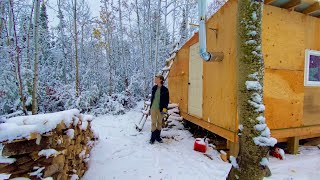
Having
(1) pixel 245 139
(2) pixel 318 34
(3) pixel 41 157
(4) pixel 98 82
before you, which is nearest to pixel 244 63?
(1) pixel 245 139

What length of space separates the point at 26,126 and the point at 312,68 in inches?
227

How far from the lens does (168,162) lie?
4.17 m

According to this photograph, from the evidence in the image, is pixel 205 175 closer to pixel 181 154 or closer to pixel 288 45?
pixel 181 154

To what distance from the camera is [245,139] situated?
2125mm

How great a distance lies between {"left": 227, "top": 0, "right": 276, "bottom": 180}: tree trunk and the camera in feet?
6.74

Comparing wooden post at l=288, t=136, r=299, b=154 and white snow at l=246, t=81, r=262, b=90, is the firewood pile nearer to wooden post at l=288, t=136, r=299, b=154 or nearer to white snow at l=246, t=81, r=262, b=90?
white snow at l=246, t=81, r=262, b=90

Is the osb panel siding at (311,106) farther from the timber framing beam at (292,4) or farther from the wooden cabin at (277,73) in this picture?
the timber framing beam at (292,4)

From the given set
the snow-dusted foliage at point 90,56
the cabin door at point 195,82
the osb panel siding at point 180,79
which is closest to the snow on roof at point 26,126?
the cabin door at point 195,82

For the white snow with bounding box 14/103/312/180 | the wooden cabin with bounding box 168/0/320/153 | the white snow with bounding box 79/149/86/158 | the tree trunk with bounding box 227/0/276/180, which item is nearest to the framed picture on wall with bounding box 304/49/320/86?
the wooden cabin with bounding box 168/0/320/153

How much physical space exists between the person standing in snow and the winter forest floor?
32 centimetres

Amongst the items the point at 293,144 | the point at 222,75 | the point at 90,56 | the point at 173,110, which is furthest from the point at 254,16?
the point at 90,56

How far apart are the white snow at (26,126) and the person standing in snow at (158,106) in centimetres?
293

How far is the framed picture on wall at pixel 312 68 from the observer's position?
4.71 meters

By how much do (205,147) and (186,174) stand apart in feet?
4.22
